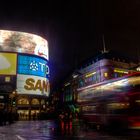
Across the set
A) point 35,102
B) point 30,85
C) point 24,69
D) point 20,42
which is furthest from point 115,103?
point 35,102

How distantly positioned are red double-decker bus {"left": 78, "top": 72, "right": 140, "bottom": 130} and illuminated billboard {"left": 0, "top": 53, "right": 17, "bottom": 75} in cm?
4687

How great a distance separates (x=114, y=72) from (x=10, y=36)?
99.3 feet

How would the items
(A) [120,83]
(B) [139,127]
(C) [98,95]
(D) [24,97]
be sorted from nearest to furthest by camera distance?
(B) [139,127] → (A) [120,83] → (C) [98,95] → (D) [24,97]

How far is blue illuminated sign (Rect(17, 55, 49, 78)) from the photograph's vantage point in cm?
7500

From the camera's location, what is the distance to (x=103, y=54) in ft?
270

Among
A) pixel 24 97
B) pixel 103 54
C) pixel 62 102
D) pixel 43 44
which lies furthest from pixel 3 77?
pixel 62 102

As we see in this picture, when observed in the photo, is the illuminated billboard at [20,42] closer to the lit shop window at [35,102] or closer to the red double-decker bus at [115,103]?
the lit shop window at [35,102]

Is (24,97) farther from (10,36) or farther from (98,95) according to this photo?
(98,95)

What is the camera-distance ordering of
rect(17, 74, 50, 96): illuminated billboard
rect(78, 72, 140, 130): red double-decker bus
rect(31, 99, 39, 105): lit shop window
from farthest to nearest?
rect(31, 99, 39, 105): lit shop window
rect(17, 74, 50, 96): illuminated billboard
rect(78, 72, 140, 130): red double-decker bus

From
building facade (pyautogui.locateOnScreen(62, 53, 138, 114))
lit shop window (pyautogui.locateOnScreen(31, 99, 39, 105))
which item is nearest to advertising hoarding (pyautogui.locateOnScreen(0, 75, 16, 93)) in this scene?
lit shop window (pyautogui.locateOnScreen(31, 99, 39, 105))

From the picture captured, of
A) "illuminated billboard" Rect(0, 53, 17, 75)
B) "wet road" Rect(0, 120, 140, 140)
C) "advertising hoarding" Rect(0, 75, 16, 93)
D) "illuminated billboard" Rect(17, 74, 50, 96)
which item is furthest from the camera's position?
"illuminated billboard" Rect(17, 74, 50, 96)

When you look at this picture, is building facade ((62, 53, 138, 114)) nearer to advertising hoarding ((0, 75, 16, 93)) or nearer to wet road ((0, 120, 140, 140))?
advertising hoarding ((0, 75, 16, 93))

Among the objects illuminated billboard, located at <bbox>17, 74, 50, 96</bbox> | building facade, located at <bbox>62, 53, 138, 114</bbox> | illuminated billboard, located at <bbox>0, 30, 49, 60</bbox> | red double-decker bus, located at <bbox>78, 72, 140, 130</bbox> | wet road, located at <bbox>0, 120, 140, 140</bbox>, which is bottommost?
wet road, located at <bbox>0, 120, 140, 140</bbox>

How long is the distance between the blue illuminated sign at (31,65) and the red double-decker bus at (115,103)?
1863 inches
